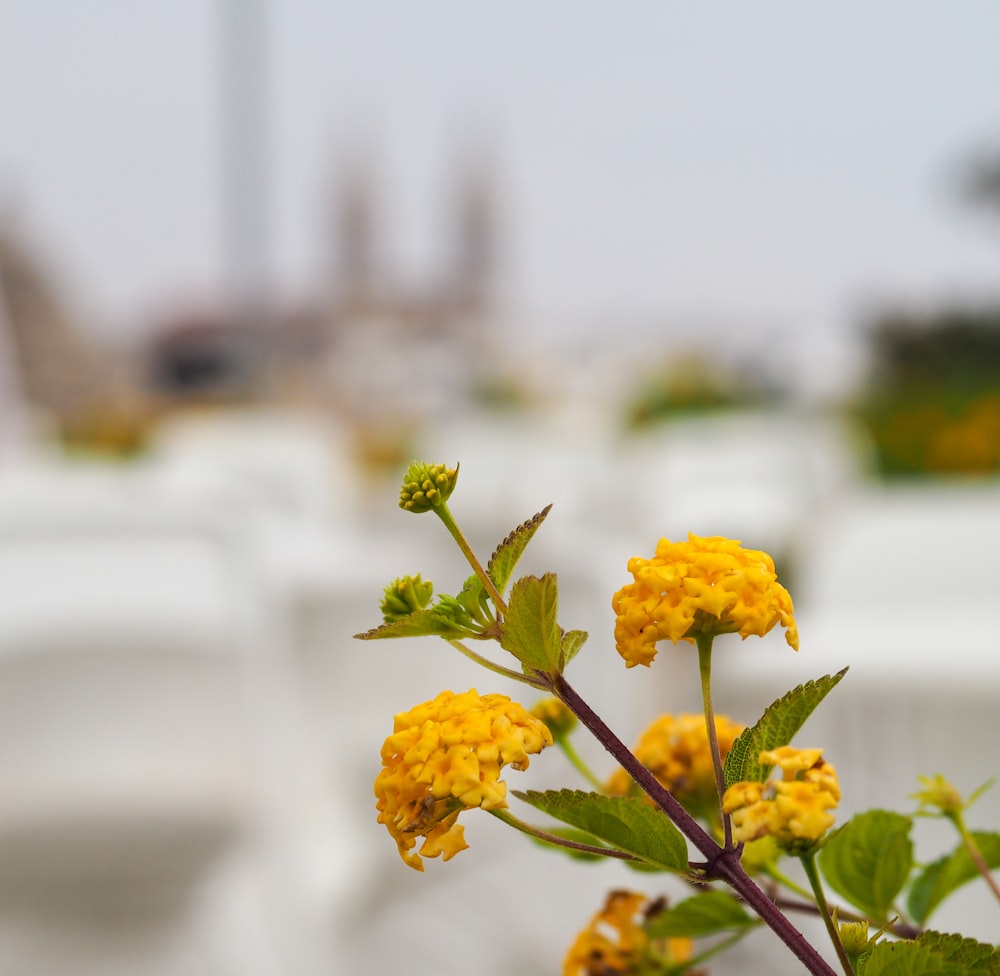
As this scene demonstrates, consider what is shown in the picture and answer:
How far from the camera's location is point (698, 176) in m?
8.44

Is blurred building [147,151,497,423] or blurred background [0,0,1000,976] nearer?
blurred background [0,0,1000,976]

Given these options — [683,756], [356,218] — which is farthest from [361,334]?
[683,756]

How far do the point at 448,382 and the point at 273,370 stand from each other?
177cm

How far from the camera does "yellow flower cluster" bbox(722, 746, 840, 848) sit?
138mm

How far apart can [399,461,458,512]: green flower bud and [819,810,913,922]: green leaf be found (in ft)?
0.30

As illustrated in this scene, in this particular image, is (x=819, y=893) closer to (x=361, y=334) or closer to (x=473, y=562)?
(x=473, y=562)

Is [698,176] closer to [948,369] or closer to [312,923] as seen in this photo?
[948,369]

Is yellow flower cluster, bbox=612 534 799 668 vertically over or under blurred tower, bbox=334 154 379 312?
under

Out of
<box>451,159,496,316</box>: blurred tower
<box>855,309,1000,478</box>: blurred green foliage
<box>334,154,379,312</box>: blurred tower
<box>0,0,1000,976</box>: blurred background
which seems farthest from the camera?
<box>334,154,379,312</box>: blurred tower

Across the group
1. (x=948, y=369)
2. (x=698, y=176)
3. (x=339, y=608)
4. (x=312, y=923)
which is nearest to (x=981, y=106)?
(x=948, y=369)

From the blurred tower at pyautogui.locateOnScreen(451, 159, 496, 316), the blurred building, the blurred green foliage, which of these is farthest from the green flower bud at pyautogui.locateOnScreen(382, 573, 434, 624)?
the blurred tower at pyautogui.locateOnScreen(451, 159, 496, 316)

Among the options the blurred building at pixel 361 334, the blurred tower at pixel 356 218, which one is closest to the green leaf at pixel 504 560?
the blurred building at pixel 361 334

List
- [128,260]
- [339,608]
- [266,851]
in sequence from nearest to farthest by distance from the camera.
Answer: [266,851]
[339,608]
[128,260]

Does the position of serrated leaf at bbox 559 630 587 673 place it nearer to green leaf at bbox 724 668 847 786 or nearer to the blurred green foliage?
green leaf at bbox 724 668 847 786
